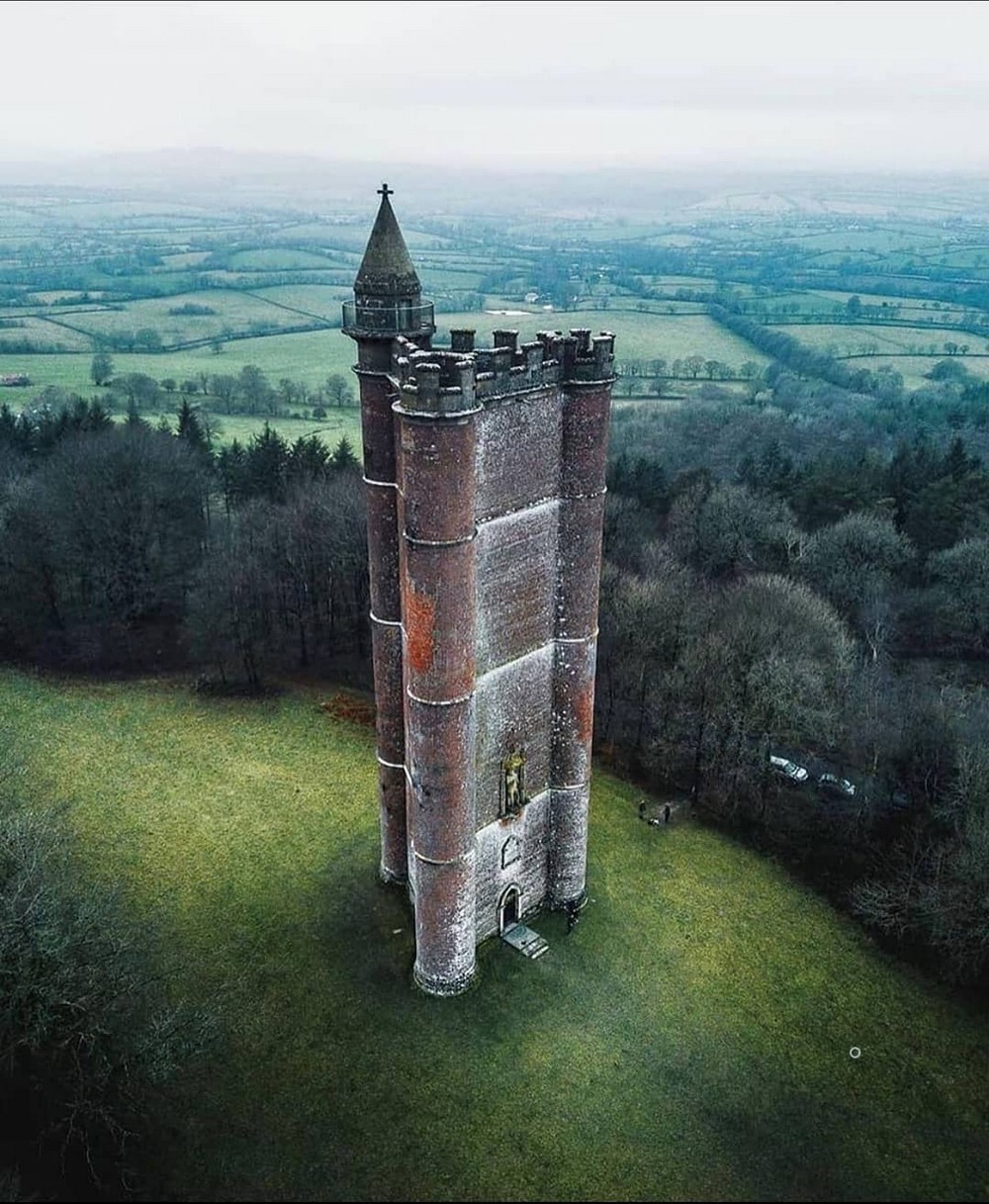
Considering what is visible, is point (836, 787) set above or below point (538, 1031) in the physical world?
below

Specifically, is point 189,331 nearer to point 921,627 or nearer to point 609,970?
point 921,627

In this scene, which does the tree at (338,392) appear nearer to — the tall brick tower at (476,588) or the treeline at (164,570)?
the treeline at (164,570)

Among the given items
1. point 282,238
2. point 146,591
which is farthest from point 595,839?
point 282,238

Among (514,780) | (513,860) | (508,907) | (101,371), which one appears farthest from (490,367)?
(101,371)

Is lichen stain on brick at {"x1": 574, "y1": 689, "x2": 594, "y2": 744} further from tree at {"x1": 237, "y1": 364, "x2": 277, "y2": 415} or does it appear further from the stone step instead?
tree at {"x1": 237, "y1": 364, "x2": 277, "y2": 415}

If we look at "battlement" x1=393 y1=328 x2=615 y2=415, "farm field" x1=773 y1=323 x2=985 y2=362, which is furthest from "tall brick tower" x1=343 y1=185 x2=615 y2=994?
"farm field" x1=773 y1=323 x2=985 y2=362

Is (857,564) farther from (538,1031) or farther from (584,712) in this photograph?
(538,1031)
